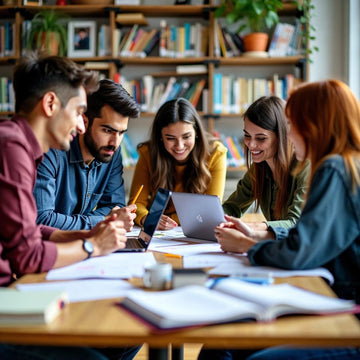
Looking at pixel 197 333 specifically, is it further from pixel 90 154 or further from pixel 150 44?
pixel 150 44

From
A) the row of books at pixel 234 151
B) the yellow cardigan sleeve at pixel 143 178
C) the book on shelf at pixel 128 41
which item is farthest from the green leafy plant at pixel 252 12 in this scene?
the yellow cardigan sleeve at pixel 143 178

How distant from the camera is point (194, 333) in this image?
2.97 feet

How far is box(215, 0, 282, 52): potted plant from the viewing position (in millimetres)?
3732

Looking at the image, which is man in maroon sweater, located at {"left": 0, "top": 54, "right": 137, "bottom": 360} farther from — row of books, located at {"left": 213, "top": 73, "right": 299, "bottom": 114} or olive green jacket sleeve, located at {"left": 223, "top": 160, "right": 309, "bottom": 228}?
row of books, located at {"left": 213, "top": 73, "right": 299, "bottom": 114}

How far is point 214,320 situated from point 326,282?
1.67 ft

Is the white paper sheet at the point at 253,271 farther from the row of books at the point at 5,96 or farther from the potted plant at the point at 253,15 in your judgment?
the row of books at the point at 5,96

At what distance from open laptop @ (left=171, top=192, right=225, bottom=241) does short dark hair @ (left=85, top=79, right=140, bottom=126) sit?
0.55 m

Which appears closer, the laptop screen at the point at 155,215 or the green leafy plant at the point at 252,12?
the laptop screen at the point at 155,215

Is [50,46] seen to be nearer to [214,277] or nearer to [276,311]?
[214,277]

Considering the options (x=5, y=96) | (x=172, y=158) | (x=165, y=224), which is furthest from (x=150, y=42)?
(x=165, y=224)

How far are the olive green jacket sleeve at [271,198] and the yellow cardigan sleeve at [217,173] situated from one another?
28 cm

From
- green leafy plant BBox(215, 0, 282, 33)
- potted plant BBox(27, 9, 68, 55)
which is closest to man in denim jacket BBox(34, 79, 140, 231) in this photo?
green leafy plant BBox(215, 0, 282, 33)

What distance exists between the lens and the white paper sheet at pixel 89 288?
44.1 inches

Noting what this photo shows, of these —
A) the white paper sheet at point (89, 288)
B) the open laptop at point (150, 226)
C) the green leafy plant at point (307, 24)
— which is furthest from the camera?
the green leafy plant at point (307, 24)
